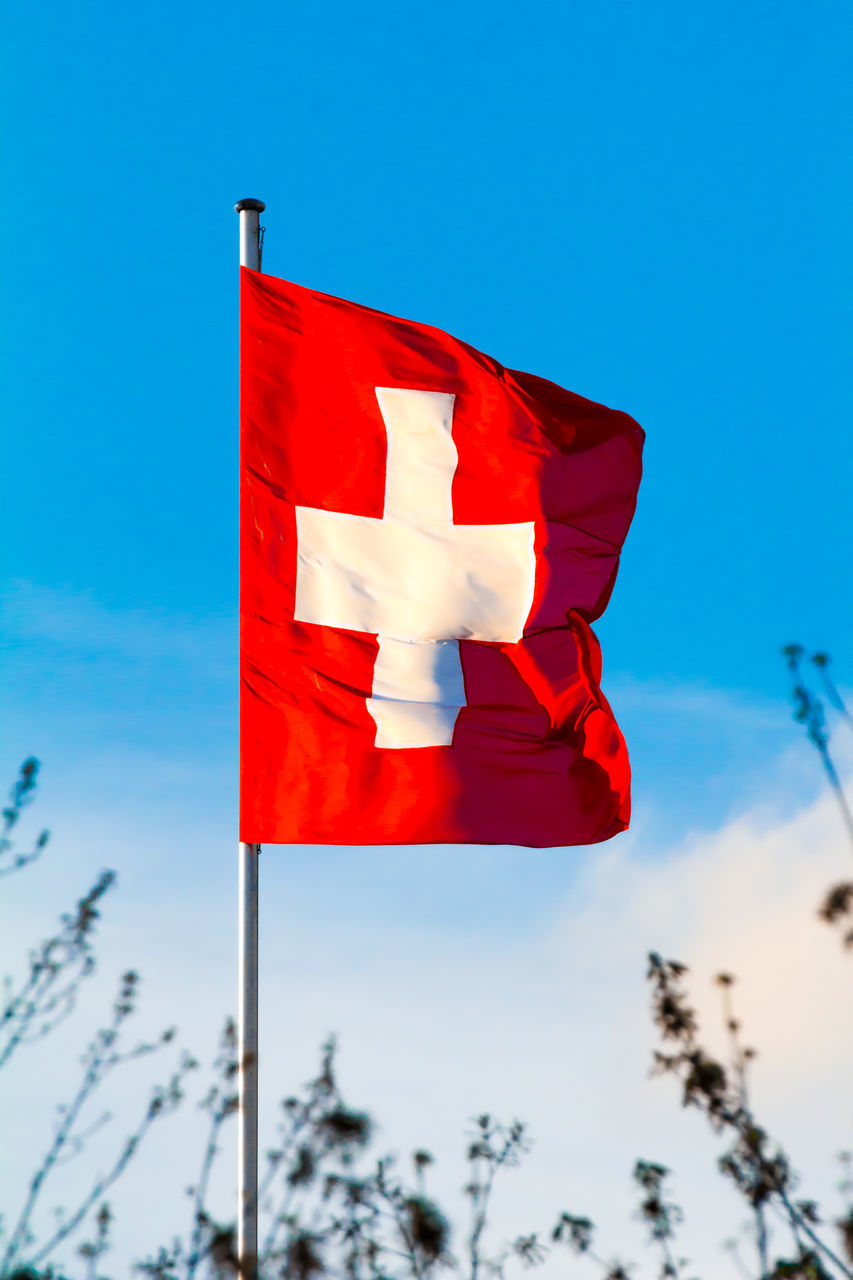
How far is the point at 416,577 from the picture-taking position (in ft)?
30.9

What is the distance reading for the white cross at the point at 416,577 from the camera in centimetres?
895

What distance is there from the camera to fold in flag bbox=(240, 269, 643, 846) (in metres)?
8.56

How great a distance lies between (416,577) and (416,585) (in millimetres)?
56

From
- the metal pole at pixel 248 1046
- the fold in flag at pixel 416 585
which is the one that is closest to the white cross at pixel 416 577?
the fold in flag at pixel 416 585

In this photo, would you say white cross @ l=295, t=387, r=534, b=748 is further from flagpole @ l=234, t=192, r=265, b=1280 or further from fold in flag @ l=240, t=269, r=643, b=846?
flagpole @ l=234, t=192, r=265, b=1280

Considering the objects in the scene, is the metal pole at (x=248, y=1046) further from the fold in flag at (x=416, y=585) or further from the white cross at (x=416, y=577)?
the white cross at (x=416, y=577)

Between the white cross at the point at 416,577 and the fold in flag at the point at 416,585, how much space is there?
0.01 m

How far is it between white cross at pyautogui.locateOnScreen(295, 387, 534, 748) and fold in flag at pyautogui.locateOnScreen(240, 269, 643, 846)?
0.01 meters

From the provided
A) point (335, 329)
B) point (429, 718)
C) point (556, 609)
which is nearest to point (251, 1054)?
point (429, 718)

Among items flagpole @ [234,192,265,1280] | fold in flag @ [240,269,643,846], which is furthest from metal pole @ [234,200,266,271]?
flagpole @ [234,192,265,1280]

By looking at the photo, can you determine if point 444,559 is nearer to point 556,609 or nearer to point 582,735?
point 556,609

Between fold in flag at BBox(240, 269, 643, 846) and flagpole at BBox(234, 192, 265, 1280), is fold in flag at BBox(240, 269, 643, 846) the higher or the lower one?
the higher one

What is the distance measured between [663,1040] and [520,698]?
6.15 m

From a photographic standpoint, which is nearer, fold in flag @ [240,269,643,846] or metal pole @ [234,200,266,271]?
fold in flag @ [240,269,643,846]
